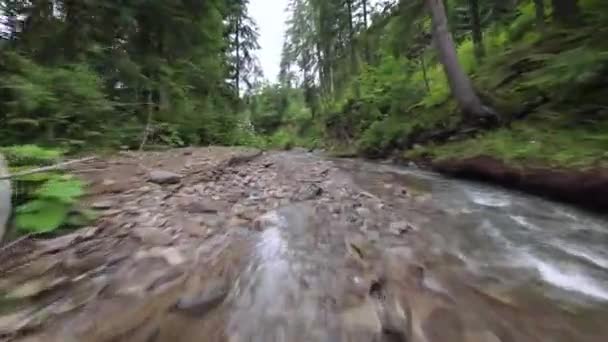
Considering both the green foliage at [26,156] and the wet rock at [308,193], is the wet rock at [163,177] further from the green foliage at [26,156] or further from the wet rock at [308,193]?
the wet rock at [308,193]

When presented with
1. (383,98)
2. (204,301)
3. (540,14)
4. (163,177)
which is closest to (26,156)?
(163,177)

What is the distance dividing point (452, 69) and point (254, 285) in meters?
7.03

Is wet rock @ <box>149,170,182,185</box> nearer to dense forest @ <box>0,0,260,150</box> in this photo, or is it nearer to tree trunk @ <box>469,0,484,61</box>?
dense forest @ <box>0,0,260,150</box>

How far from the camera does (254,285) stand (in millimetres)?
2316

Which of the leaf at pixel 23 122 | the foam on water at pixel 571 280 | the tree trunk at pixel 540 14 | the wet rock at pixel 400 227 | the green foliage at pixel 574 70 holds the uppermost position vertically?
the tree trunk at pixel 540 14

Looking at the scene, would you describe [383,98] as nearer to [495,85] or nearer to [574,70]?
[495,85]

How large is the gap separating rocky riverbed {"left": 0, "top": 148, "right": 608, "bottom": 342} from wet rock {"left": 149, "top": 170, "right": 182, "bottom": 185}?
744 mm

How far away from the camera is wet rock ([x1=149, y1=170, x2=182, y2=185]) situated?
458 cm

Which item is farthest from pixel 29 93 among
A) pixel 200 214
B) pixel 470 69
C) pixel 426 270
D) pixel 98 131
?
pixel 470 69

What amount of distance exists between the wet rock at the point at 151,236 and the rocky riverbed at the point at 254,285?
A: 15mm

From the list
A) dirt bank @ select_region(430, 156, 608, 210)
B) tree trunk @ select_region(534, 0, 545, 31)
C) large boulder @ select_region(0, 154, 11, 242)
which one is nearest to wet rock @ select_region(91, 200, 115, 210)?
large boulder @ select_region(0, 154, 11, 242)

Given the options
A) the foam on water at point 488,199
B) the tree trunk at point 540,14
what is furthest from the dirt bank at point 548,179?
the tree trunk at point 540,14

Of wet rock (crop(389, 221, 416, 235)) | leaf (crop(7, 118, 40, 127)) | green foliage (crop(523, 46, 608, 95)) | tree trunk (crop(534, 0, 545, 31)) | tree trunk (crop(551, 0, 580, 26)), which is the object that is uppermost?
tree trunk (crop(534, 0, 545, 31))

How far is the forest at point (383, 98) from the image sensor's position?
504cm
